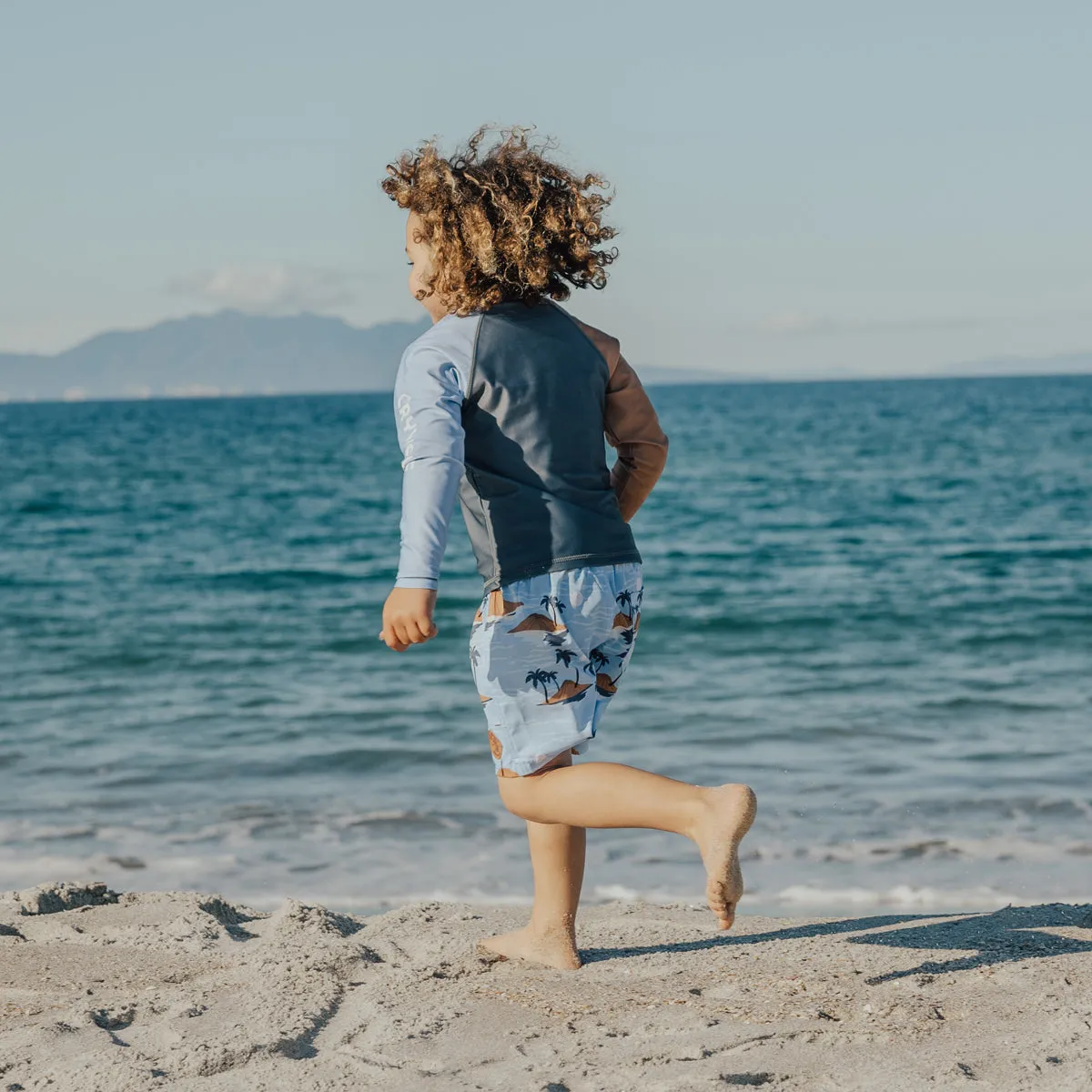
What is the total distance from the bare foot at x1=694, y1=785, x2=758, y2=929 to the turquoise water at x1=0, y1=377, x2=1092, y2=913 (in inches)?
69.2

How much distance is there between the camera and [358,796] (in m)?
5.09

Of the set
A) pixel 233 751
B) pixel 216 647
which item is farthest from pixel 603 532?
pixel 216 647

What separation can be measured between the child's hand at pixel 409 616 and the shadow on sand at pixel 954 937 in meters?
0.92

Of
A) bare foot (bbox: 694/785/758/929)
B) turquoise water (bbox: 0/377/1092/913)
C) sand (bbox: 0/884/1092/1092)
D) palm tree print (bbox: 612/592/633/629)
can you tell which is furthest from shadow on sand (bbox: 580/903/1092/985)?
turquoise water (bbox: 0/377/1092/913)

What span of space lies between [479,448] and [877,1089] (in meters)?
1.30

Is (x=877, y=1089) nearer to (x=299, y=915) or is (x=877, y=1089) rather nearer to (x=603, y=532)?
(x=603, y=532)

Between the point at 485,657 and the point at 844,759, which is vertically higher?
the point at 485,657

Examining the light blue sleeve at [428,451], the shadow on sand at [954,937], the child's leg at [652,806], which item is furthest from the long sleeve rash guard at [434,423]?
the shadow on sand at [954,937]

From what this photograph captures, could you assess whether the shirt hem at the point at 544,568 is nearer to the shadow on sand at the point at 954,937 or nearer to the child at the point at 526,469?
the child at the point at 526,469

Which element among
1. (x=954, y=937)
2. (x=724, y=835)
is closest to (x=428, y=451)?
(x=724, y=835)

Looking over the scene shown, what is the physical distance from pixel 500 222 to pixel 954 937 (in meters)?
1.83

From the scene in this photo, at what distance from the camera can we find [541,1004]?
243 cm

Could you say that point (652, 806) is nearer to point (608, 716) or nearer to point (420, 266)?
point (420, 266)

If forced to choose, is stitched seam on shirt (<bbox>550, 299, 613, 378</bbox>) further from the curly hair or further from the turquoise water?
the turquoise water
